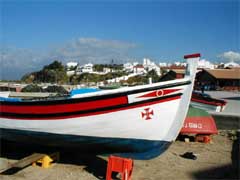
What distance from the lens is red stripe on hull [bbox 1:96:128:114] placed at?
19.8ft

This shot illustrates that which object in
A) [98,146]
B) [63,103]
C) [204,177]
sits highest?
[63,103]

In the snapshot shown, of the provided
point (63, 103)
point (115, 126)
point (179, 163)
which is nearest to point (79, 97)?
point (63, 103)

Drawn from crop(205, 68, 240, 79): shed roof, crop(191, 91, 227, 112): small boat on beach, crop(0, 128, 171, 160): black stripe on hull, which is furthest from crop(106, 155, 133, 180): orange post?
crop(205, 68, 240, 79): shed roof

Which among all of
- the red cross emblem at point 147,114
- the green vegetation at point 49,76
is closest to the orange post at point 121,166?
the red cross emblem at point 147,114

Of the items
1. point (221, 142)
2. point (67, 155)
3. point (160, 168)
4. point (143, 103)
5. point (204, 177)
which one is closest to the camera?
point (143, 103)

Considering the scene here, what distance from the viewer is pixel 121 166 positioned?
5.91 metres

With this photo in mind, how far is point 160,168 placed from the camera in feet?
22.6

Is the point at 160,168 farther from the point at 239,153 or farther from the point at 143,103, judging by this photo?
the point at 239,153

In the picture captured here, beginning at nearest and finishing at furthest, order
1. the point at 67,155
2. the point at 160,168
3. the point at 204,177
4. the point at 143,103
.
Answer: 1. the point at 143,103
2. the point at 204,177
3. the point at 160,168
4. the point at 67,155

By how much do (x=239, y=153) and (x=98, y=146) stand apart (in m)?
3.84

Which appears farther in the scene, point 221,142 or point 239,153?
point 221,142

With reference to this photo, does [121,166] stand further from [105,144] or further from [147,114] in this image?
[147,114]

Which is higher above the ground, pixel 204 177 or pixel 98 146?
pixel 98 146

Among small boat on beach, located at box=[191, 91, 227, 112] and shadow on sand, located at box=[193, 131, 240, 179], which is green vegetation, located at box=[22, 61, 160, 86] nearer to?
small boat on beach, located at box=[191, 91, 227, 112]
